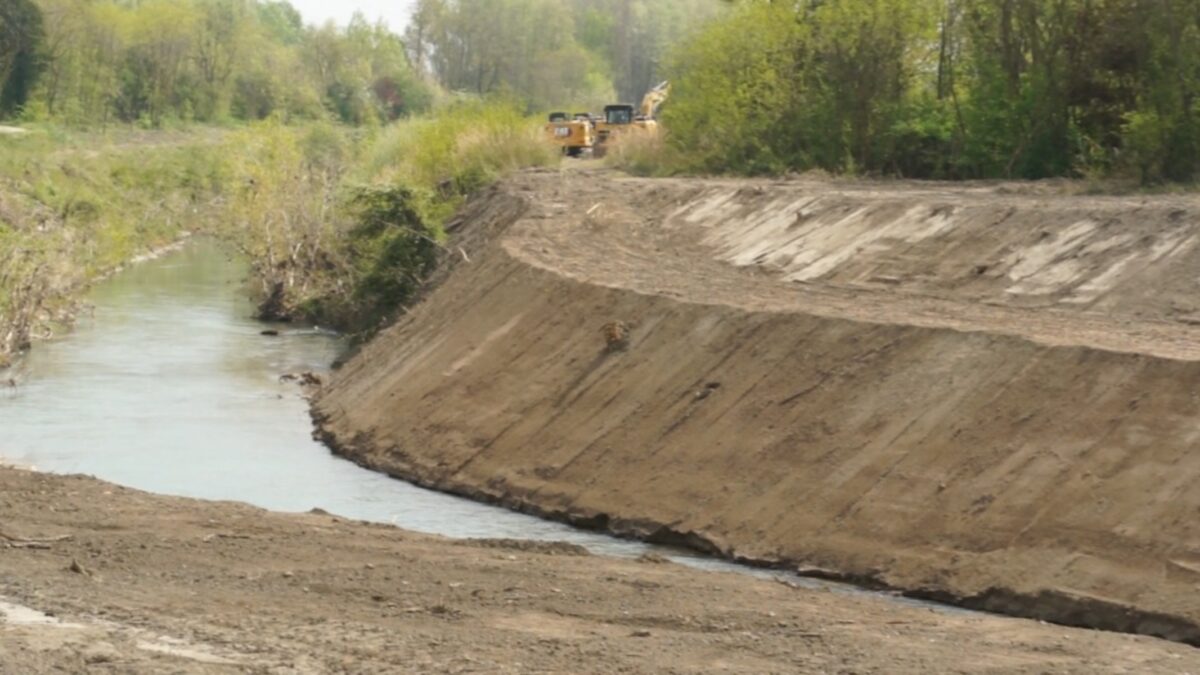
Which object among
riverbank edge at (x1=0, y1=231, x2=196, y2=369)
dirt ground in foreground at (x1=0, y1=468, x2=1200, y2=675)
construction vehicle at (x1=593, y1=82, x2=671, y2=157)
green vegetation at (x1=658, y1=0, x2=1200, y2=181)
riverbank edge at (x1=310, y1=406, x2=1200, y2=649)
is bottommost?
riverbank edge at (x1=0, y1=231, x2=196, y2=369)

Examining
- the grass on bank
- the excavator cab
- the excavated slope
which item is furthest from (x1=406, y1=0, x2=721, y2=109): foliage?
the excavated slope

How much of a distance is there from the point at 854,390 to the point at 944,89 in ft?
62.1

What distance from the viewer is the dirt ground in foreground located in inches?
504

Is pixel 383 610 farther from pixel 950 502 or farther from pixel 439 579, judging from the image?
pixel 950 502

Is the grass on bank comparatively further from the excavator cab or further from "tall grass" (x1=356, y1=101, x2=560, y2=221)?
the excavator cab

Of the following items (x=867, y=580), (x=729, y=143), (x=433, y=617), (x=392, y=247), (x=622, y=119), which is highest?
(x=729, y=143)

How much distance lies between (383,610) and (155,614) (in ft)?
5.58

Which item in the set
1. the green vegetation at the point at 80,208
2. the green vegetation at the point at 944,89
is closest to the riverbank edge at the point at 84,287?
the green vegetation at the point at 80,208

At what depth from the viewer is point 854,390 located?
21188mm

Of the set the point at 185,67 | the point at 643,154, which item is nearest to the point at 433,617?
the point at 643,154

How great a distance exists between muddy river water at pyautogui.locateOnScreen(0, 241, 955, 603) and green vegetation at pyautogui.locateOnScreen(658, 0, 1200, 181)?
10.3m

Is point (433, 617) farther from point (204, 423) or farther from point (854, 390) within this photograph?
point (204, 423)

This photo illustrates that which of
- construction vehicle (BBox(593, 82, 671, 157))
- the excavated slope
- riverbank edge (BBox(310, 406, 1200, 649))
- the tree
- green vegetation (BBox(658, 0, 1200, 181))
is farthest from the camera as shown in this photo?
the tree

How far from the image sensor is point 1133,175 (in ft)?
99.2
